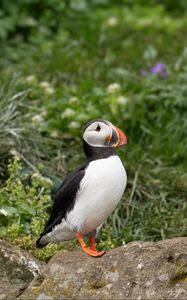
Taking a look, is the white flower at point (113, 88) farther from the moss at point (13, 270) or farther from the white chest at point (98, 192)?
the moss at point (13, 270)

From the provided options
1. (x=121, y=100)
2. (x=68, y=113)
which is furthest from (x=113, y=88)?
(x=68, y=113)

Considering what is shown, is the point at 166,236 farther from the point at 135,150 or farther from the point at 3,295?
the point at 3,295

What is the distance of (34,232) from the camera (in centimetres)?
562

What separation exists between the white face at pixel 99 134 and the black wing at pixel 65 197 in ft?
0.49

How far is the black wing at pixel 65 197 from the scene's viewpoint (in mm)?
4859

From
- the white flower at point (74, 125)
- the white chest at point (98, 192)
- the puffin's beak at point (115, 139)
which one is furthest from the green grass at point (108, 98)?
the puffin's beak at point (115, 139)

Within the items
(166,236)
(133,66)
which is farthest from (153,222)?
(133,66)

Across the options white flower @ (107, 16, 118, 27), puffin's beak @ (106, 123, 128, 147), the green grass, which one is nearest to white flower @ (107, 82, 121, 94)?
the green grass

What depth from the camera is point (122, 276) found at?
4.39 metres

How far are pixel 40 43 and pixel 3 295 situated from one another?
5.89m

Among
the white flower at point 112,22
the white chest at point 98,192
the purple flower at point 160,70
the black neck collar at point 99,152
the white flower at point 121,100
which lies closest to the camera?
the white chest at point 98,192

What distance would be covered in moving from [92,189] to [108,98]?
3242mm

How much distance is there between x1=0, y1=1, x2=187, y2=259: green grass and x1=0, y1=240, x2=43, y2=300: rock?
0.28m

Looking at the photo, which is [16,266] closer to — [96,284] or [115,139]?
[96,284]
